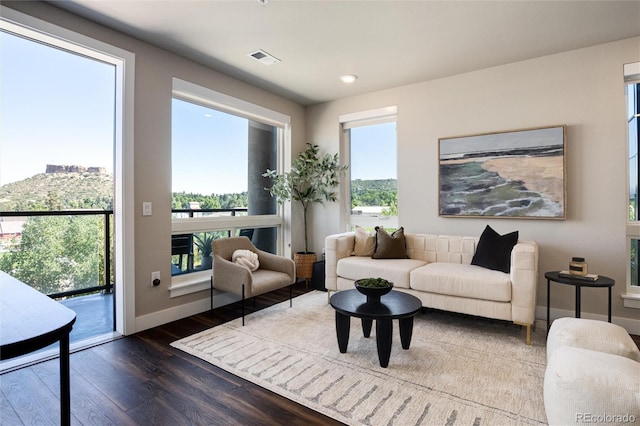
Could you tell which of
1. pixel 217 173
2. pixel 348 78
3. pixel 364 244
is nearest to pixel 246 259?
pixel 217 173

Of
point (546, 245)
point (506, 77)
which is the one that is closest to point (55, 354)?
point (546, 245)

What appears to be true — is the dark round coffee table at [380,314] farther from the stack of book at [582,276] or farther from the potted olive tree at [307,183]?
the potted olive tree at [307,183]

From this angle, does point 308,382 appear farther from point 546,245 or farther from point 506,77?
point 506,77

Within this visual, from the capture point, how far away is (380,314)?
2.19 meters

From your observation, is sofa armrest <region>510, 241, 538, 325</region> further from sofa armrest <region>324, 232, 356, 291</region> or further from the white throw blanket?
the white throw blanket

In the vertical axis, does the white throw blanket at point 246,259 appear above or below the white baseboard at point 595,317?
above

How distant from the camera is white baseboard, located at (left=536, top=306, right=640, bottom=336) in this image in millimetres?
2930

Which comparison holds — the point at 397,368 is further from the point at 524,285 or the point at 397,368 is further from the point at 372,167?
the point at 372,167

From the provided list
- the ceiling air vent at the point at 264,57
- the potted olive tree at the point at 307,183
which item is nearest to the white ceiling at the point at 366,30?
the ceiling air vent at the point at 264,57

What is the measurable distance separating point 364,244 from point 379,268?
515 millimetres

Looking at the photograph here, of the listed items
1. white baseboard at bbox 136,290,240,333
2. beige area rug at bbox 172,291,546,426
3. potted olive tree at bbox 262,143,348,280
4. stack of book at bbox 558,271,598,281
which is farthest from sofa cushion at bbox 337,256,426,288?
white baseboard at bbox 136,290,240,333

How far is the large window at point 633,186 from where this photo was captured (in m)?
2.98

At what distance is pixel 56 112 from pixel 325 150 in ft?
10.2

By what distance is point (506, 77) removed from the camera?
3.47 m
